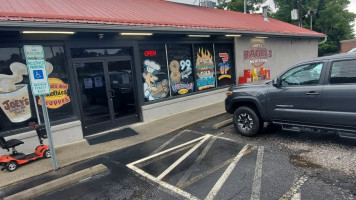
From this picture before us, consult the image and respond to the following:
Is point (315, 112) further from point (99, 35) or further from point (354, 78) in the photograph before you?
point (99, 35)

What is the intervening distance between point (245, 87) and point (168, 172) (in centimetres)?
312

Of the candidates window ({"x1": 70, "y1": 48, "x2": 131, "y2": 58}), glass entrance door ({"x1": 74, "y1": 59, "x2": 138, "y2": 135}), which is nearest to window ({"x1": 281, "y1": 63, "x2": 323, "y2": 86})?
glass entrance door ({"x1": 74, "y1": 59, "x2": 138, "y2": 135})

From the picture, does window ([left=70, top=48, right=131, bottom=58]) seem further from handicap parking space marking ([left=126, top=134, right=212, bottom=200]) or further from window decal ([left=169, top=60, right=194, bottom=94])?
handicap parking space marking ([left=126, top=134, right=212, bottom=200])

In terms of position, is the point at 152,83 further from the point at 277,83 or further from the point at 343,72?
the point at 343,72

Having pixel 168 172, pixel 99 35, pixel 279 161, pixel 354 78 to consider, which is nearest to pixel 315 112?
pixel 354 78

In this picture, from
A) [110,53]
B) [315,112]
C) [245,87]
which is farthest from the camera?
[110,53]

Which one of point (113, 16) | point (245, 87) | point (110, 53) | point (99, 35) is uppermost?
point (113, 16)

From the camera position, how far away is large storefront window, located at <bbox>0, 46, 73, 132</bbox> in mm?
5770

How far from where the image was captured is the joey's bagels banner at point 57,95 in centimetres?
641

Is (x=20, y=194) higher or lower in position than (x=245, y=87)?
lower

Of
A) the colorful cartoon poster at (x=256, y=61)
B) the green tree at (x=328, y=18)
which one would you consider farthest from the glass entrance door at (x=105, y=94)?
the green tree at (x=328, y=18)

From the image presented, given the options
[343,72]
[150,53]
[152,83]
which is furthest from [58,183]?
[343,72]

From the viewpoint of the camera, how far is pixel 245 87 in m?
6.09

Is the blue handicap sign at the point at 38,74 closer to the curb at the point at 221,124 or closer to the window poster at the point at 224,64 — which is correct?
the curb at the point at 221,124
